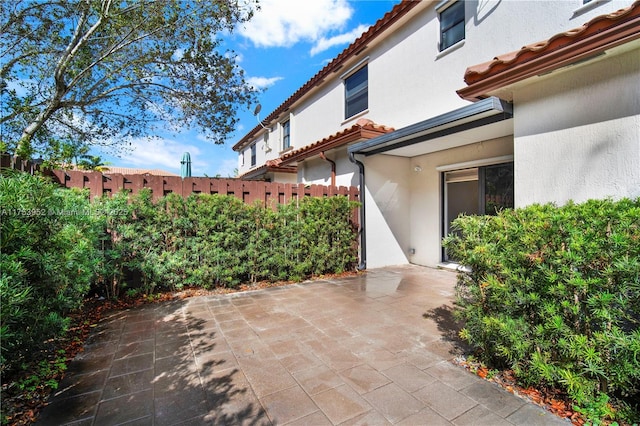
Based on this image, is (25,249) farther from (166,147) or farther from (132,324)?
(166,147)

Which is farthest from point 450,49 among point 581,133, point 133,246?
point 133,246

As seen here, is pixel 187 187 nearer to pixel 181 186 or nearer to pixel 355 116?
pixel 181 186

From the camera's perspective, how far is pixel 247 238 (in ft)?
20.5

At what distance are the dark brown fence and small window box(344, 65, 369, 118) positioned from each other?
3.78 m

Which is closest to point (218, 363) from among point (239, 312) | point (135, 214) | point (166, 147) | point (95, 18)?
point (239, 312)

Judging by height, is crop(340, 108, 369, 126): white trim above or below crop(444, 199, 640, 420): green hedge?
above

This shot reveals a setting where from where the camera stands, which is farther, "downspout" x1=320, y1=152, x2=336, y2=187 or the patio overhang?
"downspout" x1=320, y1=152, x2=336, y2=187

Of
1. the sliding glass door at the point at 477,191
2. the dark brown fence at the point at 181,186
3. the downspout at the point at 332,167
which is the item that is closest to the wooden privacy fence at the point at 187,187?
the dark brown fence at the point at 181,186

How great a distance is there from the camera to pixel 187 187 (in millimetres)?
5883

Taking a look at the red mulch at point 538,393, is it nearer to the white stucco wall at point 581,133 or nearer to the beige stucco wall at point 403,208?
the white stucco wall at point 581,133

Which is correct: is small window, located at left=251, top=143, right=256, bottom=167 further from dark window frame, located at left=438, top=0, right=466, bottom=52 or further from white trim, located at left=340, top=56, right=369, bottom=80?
dark window frame, located at left=438, top=0, right=466, bottom=52

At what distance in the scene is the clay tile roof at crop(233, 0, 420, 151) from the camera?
7.64 meters

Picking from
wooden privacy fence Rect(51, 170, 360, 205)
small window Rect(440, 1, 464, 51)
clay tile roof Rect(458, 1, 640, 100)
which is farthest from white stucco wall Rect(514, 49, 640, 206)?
wooden privacy fence Rect(51, 170, 360, 205)

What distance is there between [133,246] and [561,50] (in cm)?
688
